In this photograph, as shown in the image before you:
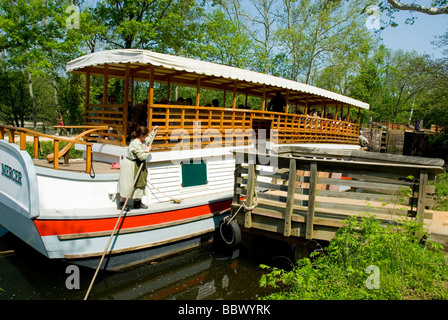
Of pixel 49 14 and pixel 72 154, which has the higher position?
pixel 49 14

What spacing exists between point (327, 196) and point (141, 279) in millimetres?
4344

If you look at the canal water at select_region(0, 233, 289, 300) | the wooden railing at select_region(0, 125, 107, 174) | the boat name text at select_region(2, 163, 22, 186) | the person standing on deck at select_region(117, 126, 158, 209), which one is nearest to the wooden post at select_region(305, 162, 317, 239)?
the canal water at select_region(0, 233, 289, 300)

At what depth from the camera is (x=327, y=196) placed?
21.3 feet

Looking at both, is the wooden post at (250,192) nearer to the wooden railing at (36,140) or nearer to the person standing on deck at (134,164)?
the person standing on deck at (134,164)

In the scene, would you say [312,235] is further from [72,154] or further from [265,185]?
[72,154]

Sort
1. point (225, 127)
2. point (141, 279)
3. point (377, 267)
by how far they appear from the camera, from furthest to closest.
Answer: point (225, 127)
point (141, 279)
point (377, 267)

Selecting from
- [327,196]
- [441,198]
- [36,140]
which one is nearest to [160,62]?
[36,140]

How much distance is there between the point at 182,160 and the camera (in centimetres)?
859

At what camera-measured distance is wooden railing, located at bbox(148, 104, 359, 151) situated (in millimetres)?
8172

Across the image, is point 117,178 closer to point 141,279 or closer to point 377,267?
point 141,279

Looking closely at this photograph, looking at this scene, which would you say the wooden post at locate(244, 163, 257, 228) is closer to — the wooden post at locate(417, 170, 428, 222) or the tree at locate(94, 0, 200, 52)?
the wooden post at locate(417, 170, 428, 222)

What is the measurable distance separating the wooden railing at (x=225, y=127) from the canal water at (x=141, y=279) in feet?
9.68

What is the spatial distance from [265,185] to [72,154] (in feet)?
48.4

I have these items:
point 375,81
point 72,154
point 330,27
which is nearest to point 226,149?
point 72,154
